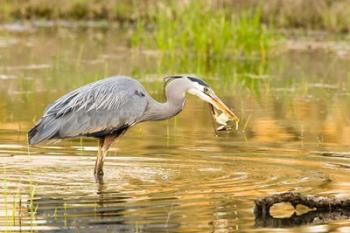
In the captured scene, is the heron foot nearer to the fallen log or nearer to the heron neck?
the heron neck

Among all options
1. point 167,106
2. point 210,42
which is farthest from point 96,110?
point 210,42

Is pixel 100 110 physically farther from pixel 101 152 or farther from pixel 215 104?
pixel 215 104

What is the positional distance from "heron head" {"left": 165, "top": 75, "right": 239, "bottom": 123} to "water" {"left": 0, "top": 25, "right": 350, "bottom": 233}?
0.48 meters

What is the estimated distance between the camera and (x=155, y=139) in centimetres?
1193

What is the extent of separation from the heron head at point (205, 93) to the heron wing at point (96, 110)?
0.42m

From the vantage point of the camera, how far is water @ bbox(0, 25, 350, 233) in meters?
7.98

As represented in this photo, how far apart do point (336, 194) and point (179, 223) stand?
166 cm

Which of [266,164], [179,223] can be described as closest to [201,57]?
[266,164]

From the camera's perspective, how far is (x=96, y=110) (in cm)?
992

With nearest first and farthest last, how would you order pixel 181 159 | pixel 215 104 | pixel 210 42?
pixel 215 104
pixel 181 159
pixel 210 42

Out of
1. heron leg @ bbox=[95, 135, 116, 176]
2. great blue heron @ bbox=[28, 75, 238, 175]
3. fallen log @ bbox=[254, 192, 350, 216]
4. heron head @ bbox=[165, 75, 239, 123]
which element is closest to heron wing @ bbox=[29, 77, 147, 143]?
great blue heron @ bbox=[28, 75, 238, 175]

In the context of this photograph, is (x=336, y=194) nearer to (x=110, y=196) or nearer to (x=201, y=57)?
(x=110, y=196)

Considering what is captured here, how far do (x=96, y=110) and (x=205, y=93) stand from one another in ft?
2.92

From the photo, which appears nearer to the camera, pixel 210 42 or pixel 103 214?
pixel 103 214
